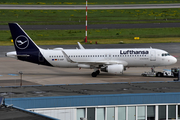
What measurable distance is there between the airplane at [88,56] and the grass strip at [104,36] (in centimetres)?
3822

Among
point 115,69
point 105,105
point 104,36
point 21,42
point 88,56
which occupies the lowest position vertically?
point 105,105

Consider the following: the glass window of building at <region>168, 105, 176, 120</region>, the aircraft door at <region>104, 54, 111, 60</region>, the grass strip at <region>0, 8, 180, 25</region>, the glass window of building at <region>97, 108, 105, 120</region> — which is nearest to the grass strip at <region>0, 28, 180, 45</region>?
the grass strip at <region>0, 8, 180, 25</region>

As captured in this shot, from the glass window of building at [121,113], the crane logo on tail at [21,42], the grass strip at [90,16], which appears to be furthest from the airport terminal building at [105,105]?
the grass strip at [90,16]

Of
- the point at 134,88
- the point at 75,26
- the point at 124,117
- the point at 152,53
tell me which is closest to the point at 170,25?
the point at 75,26

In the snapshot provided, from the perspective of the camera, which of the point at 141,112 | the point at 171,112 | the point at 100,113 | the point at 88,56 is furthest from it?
the point at 88,56

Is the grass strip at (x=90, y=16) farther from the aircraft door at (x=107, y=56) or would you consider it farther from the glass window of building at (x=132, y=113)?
the glass window of building at (x=132, y=113)

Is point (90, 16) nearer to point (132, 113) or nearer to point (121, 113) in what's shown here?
point (132, 113)

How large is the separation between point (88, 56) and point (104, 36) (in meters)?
51.4

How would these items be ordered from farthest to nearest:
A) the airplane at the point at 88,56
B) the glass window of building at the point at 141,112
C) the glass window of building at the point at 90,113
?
1. the airplane at the point at 88,56
2. the glass window of building at the point at 141,112
3. the glass window of building at the point at 90,113

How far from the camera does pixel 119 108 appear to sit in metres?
32.0

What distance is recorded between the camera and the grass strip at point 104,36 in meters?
99.8

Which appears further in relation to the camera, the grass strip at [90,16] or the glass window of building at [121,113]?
the grass strip at [90,16]

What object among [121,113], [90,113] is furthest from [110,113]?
[90,113]

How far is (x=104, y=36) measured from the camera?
355ft
